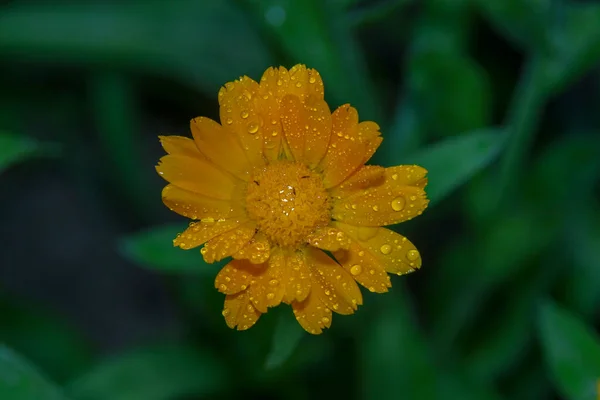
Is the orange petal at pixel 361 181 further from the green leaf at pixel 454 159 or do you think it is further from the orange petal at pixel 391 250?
the green leaf at pixel 454 159

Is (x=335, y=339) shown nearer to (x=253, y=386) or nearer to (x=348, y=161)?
(x=253, y=386)

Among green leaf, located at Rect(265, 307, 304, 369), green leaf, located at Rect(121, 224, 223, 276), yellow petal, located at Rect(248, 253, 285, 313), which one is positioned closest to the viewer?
yellow petal, located at Rect(248, 253, 285, 313)

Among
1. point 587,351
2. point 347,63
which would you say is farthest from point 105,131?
point 587,351

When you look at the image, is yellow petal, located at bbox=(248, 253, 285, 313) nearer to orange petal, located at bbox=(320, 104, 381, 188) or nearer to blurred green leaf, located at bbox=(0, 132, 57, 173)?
orange petal, located at bbox=(320, 104, 381, 188)

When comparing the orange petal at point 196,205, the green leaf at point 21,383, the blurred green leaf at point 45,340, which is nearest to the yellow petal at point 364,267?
the orange petal at point 196,205

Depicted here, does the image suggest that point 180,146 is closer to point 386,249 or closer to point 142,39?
point 386,249

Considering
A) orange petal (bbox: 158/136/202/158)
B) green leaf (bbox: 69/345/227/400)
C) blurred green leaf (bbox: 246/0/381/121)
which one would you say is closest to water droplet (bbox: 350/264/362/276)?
orange petal (bbox: 158/136/202/158)

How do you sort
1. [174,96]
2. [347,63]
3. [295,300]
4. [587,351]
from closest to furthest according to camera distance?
1. [295,300]
2. [587,351]
3. [347,63]
4. [174,96]
